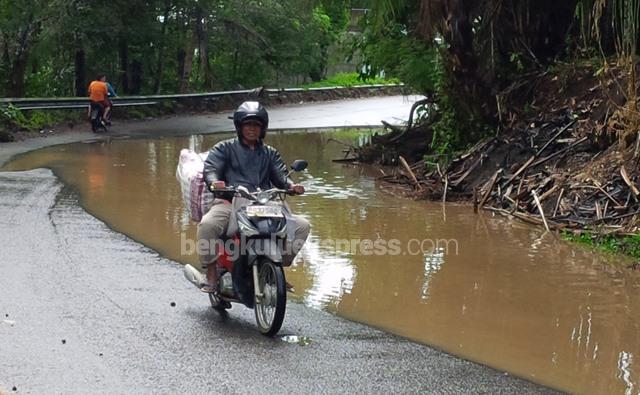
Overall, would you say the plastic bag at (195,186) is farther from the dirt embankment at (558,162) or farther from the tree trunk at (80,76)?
the tree trunk at (80,76)

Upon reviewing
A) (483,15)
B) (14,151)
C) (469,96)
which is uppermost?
(483,15)

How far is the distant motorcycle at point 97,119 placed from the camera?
25766 millimetres

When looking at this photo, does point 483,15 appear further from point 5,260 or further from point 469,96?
point 5,260

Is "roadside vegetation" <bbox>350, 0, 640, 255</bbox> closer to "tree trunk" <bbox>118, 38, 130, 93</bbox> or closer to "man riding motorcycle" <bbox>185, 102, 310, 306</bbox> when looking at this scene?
"man riding motorcycle" <bbox>185, 102, 310, 306</bbox>

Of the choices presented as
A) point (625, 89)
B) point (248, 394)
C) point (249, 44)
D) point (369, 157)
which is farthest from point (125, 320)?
point (249, 44)

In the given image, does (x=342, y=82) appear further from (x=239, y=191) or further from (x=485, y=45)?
(x=239, y=191)

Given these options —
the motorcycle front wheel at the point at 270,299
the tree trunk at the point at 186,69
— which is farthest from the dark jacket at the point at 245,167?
the tree trunk at the point at 186,69

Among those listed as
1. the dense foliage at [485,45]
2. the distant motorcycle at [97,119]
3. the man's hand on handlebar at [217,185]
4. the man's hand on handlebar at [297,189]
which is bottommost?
the distant motorcycle at [97,119]

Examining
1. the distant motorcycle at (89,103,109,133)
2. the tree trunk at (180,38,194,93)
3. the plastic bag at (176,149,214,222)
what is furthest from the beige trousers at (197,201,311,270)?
the tree trunk at (180,38,194,93)

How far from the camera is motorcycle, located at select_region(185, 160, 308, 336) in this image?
6832 millimetres

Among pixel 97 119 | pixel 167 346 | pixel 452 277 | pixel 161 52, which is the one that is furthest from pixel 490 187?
pixel 161 52

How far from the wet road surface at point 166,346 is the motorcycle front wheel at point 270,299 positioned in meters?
0.12

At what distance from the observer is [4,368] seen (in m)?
5.89

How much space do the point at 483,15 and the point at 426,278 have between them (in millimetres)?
7650
